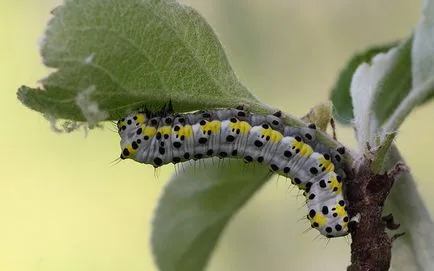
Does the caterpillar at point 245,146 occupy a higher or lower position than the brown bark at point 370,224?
higher

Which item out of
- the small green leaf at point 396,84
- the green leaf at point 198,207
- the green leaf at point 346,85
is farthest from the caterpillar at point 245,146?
the green leaf at point 346,85

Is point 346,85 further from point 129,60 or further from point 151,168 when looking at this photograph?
point 151,168

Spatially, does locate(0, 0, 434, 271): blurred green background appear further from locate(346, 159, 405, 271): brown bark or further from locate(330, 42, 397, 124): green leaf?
locate(346, 159, 405, 271): brown bark

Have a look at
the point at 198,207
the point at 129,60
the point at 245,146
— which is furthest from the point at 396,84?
the point at 129,60

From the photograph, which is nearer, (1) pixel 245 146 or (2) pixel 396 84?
(1) pixel 245 146

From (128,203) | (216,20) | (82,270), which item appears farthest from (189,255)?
(216,20)

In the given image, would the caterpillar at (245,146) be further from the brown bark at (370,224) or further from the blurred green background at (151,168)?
the blurred green background at (151,168)

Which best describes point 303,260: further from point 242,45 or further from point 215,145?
point 215,145
